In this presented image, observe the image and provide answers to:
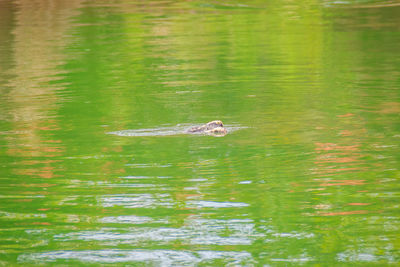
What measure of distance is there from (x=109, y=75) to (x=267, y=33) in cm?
1123

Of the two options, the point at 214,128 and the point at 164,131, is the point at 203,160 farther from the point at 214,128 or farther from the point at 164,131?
the point at 164,131

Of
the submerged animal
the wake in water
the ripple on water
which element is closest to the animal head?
the submerged animal

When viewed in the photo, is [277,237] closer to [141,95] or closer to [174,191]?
[174,191]

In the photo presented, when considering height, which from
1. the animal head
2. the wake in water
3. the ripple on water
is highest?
the ripple on water

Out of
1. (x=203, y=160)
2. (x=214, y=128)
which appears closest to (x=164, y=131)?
(x=214, y=128)

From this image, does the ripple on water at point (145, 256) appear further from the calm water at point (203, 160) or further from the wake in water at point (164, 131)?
the wake in water at point (164, 131)

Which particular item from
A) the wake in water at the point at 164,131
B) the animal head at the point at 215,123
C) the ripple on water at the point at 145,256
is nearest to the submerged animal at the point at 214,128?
the animal head at the point at 215,123

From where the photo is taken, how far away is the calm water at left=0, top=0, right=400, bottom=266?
8039 millimetres

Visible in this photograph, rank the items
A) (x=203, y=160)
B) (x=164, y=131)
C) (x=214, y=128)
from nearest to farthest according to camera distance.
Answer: (x=203, y=160) → (x=214, y=128) → (x=164, y=131)

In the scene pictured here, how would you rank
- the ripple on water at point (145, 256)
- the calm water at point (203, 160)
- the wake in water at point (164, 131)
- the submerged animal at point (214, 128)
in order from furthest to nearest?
the wake in water at point (164, 131)
the submerged animal at point (214, 128)
the calm water at point (203, 160)
the ripple on water at point (145, 256)

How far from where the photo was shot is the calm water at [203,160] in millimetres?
8039

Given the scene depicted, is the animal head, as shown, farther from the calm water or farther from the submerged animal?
the calm water

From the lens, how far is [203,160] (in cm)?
1103

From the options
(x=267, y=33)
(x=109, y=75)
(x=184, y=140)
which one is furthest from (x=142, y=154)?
(x=267, y=33)
